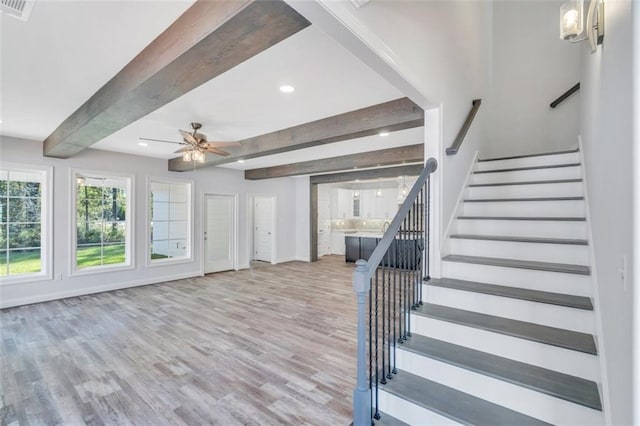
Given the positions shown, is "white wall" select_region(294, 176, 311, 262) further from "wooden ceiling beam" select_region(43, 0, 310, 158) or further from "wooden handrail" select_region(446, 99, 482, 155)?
"wooden ceiling beam" select_region(43, 0, 310, 158)

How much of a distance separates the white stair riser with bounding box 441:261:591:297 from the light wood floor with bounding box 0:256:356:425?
133 centimetres

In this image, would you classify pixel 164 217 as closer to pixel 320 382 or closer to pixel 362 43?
pixel 320 382

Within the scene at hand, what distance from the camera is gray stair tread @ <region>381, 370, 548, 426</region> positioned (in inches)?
61.0

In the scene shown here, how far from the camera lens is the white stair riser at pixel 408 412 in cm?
163

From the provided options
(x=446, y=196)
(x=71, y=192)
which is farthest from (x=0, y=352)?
(x=446, y=196)

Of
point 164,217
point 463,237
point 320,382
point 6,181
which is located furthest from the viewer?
point 164,217

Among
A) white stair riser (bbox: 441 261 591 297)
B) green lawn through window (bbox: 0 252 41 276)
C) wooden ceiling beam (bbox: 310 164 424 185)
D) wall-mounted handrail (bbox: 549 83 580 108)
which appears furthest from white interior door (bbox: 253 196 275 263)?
white stair riser (bbox: 441 261 591 297)

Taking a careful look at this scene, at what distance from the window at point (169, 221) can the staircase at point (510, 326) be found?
5.98m

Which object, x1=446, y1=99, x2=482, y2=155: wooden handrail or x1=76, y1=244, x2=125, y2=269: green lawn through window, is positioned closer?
x1=446, y1=99, x2=482, y2=155: wooden handrail

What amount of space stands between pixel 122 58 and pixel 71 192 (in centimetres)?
421

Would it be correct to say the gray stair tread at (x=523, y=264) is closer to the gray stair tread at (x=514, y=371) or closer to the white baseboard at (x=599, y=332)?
the white baseboard at (x=599, y=332)

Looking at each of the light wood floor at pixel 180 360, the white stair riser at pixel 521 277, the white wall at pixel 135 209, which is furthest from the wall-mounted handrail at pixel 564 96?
the white wall at pixel 135 209

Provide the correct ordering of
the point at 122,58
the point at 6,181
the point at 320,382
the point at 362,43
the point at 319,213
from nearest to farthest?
the point at 362,43 → the point at 122,58 → the point at 320,382 → the point at 6,181 → the point at 319,213

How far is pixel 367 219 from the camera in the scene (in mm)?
11047
